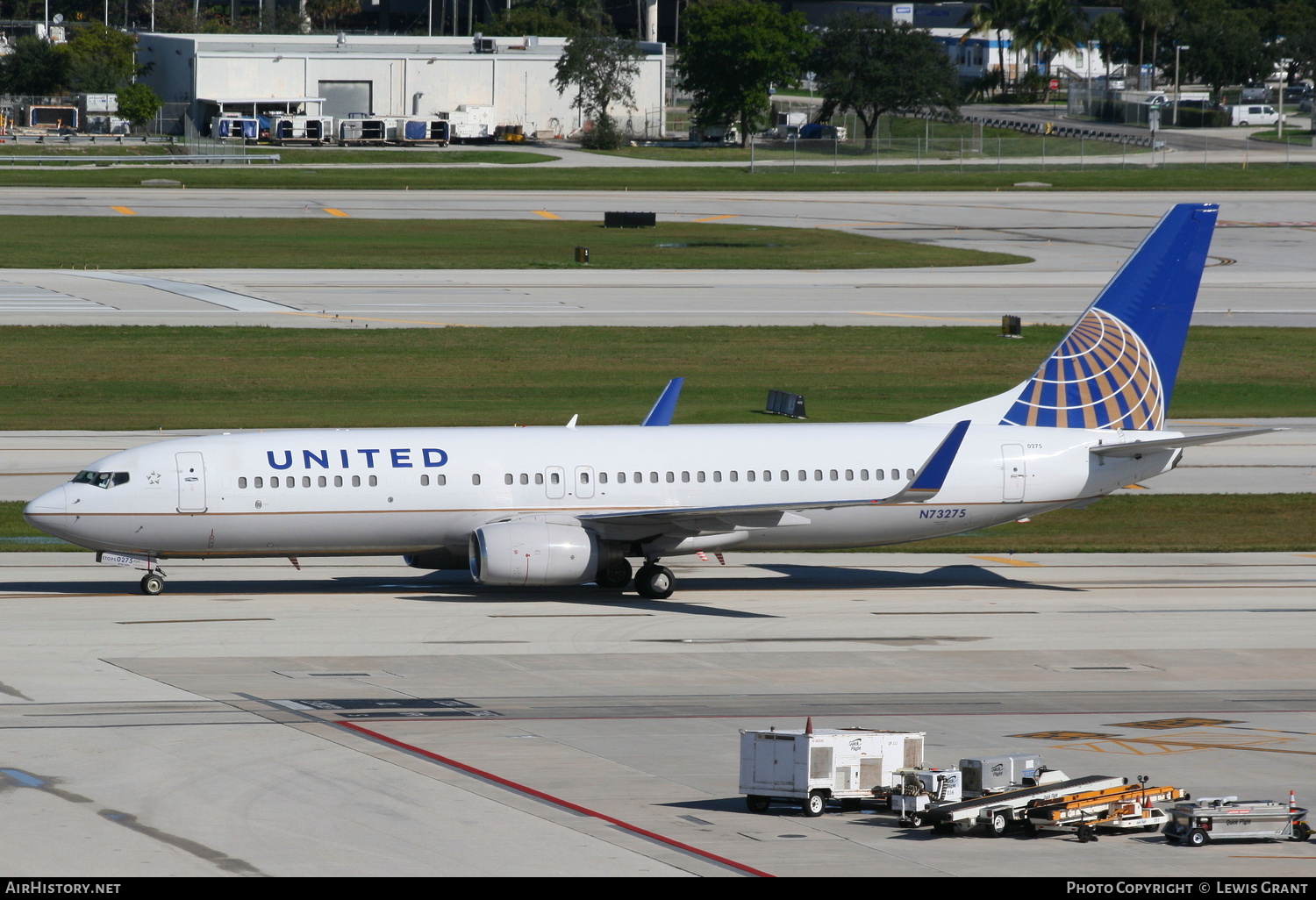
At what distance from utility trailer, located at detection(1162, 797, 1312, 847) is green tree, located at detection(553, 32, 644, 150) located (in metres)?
172

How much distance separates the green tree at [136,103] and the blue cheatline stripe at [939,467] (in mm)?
160841

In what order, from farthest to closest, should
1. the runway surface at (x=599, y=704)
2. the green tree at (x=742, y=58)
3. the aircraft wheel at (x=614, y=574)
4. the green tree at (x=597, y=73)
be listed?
the green tree at (x=597, y=73) → the green tree at (x=742, y=58) → the aircraft wheel at (x=614, y=574) → the runway surface at (x=599, y=704)

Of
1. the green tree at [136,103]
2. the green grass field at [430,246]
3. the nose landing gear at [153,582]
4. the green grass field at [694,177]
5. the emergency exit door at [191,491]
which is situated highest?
the green tree at [136,103]

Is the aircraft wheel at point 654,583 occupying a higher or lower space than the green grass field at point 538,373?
lower

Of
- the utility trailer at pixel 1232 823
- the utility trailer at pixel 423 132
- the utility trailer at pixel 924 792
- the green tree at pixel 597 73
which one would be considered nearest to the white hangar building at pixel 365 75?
the green tree at pixel 597 73

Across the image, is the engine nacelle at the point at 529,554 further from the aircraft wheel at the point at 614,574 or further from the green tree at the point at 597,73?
the green tree at the point at 597,73

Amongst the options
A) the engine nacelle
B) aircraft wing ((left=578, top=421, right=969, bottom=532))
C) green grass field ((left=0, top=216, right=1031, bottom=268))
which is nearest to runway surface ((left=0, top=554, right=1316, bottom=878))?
the engine nacelle

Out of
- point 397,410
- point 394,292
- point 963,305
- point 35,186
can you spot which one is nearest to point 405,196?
point 35,186

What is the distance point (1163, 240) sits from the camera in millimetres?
42156

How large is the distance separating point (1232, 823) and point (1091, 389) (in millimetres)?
21804

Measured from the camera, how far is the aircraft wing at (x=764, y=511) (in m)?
35.5

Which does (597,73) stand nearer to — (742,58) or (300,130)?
(742,58)

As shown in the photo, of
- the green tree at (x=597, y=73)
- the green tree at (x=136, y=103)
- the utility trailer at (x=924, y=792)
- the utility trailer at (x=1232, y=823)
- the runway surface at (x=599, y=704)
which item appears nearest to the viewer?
the runway surface at (x=599, y=704)
